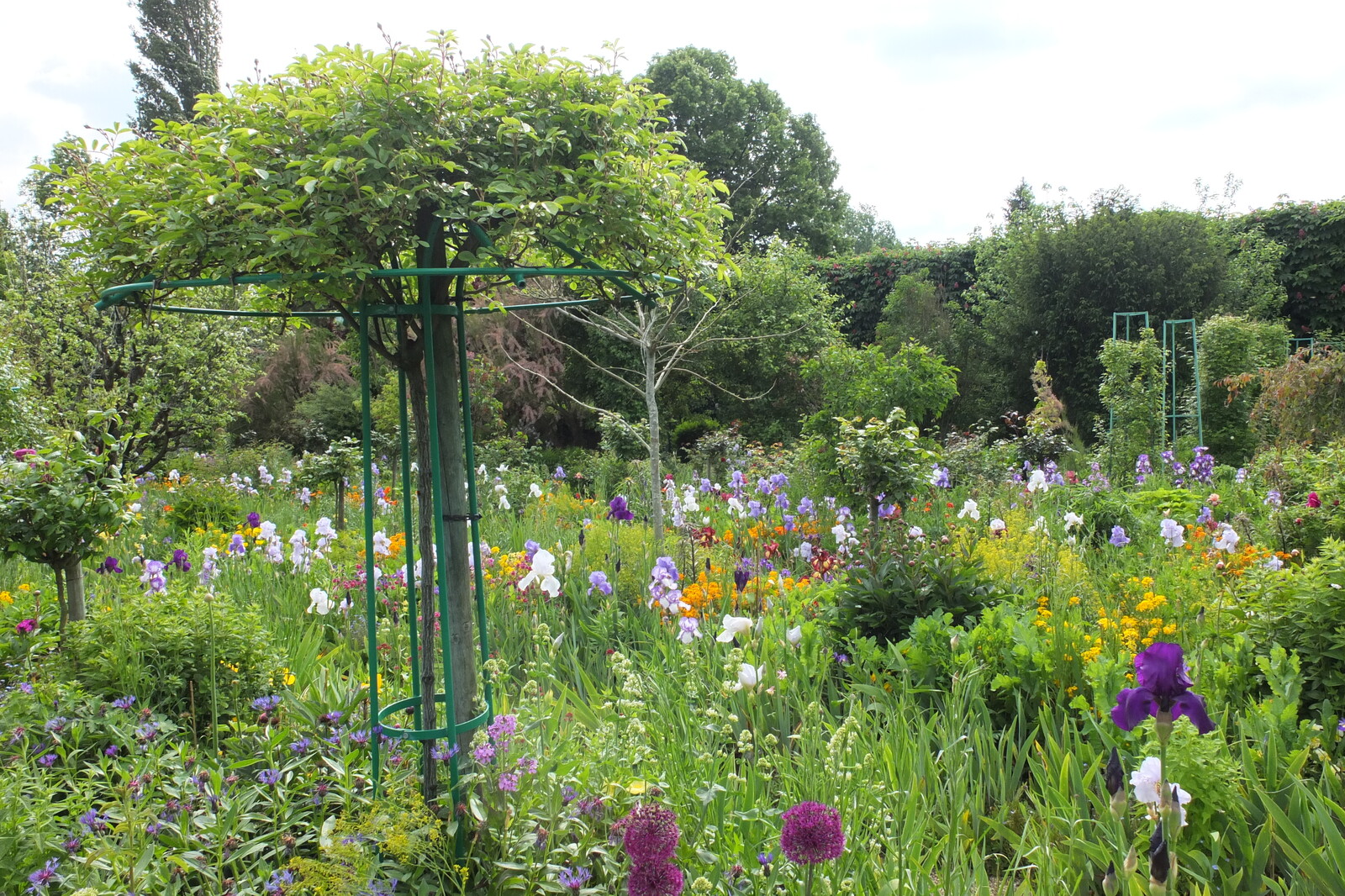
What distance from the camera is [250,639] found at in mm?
2867

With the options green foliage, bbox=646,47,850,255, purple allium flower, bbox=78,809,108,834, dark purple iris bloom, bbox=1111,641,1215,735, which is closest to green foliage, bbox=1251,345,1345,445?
dark purple iris bloom, bbox=1111,641,1215,735

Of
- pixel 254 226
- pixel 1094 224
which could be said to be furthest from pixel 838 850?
pixel 1094 224

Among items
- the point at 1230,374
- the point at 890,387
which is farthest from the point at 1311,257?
the point at 890,387

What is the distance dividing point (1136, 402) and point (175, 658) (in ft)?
30.0

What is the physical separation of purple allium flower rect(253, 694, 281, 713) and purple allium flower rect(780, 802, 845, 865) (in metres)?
1.70

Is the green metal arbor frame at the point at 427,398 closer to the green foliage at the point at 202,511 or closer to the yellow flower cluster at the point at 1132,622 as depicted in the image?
the yellow flower cluster at the point at 1132,622

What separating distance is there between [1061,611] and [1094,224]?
31.8ft

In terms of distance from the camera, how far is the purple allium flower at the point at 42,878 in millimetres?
1701

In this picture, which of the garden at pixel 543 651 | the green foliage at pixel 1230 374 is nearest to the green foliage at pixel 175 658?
the garden at pixel 543 651

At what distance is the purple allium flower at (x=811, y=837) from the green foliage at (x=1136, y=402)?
846cm

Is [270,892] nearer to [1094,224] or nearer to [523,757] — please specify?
[523,757]

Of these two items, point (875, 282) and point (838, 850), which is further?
point (875, 282)

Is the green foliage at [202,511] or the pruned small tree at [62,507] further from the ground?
the pruned small tree at [62,507]

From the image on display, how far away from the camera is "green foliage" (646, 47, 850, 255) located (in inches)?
805
